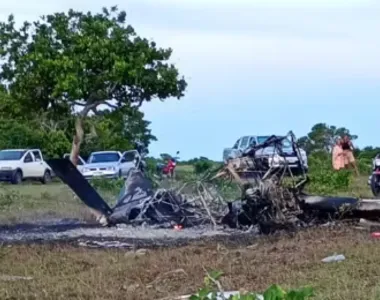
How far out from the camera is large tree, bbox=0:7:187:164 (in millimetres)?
46688

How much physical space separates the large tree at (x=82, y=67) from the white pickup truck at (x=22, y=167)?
313cm

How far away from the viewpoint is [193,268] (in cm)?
1128

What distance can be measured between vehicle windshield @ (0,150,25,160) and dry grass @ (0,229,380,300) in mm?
27886

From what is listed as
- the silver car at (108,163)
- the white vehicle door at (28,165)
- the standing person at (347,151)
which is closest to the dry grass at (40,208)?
the standing person at (347,151)

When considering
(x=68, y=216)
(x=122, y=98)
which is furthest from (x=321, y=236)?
(x=122, y=98)

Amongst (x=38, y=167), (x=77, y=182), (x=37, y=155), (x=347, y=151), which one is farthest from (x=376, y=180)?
(x=37, y=155)

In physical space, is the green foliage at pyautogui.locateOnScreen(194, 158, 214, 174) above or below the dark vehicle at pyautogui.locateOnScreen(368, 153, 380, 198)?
above

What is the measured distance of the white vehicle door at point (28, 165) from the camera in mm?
41812

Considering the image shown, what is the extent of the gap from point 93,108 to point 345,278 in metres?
39.0

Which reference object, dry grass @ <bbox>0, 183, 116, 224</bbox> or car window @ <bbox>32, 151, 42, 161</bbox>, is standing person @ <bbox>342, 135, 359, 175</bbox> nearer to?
dry grass @ <bbox>0, 183, 116, 224</bbox>

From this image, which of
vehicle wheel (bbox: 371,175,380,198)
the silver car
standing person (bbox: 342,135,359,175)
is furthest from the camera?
the silver car

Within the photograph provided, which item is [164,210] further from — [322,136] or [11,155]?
[322,136]

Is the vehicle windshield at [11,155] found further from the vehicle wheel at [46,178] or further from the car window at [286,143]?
the car window at [286,143]

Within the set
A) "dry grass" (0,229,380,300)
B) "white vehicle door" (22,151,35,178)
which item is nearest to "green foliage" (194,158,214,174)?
"dry grass" (0,229,380,300)
